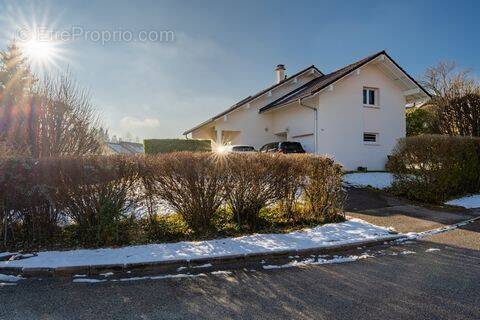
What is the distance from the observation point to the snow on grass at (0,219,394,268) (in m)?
4.96

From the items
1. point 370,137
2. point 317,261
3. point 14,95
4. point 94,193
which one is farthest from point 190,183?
point 370,137

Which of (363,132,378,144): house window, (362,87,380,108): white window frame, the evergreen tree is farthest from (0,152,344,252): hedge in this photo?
(362,87,380,108): white window frame

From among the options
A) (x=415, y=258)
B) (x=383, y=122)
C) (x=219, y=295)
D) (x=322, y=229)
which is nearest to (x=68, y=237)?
(x=219, y=295)

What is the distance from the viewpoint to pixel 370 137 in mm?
18688

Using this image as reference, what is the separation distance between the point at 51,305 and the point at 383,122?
61.5 feet

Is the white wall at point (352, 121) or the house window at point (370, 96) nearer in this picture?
the white wall at point (352, 121)

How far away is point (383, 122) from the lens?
18.8m

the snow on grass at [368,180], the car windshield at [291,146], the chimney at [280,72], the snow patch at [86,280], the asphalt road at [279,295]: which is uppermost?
the chimney at [280,72]

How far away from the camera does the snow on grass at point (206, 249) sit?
16.3 ft

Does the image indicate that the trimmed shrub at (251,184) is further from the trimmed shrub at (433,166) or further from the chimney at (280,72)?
the chimney at (280,72)

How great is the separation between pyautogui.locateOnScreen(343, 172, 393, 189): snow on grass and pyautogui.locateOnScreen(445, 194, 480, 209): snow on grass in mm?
2501

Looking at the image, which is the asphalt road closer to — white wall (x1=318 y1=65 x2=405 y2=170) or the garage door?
white wall (x1=318 y1=65 x2=405 y2=170)

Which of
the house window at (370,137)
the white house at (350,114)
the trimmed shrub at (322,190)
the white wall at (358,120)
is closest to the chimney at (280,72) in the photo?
the white house at (350,114)

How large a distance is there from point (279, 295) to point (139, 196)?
11.2 ft
